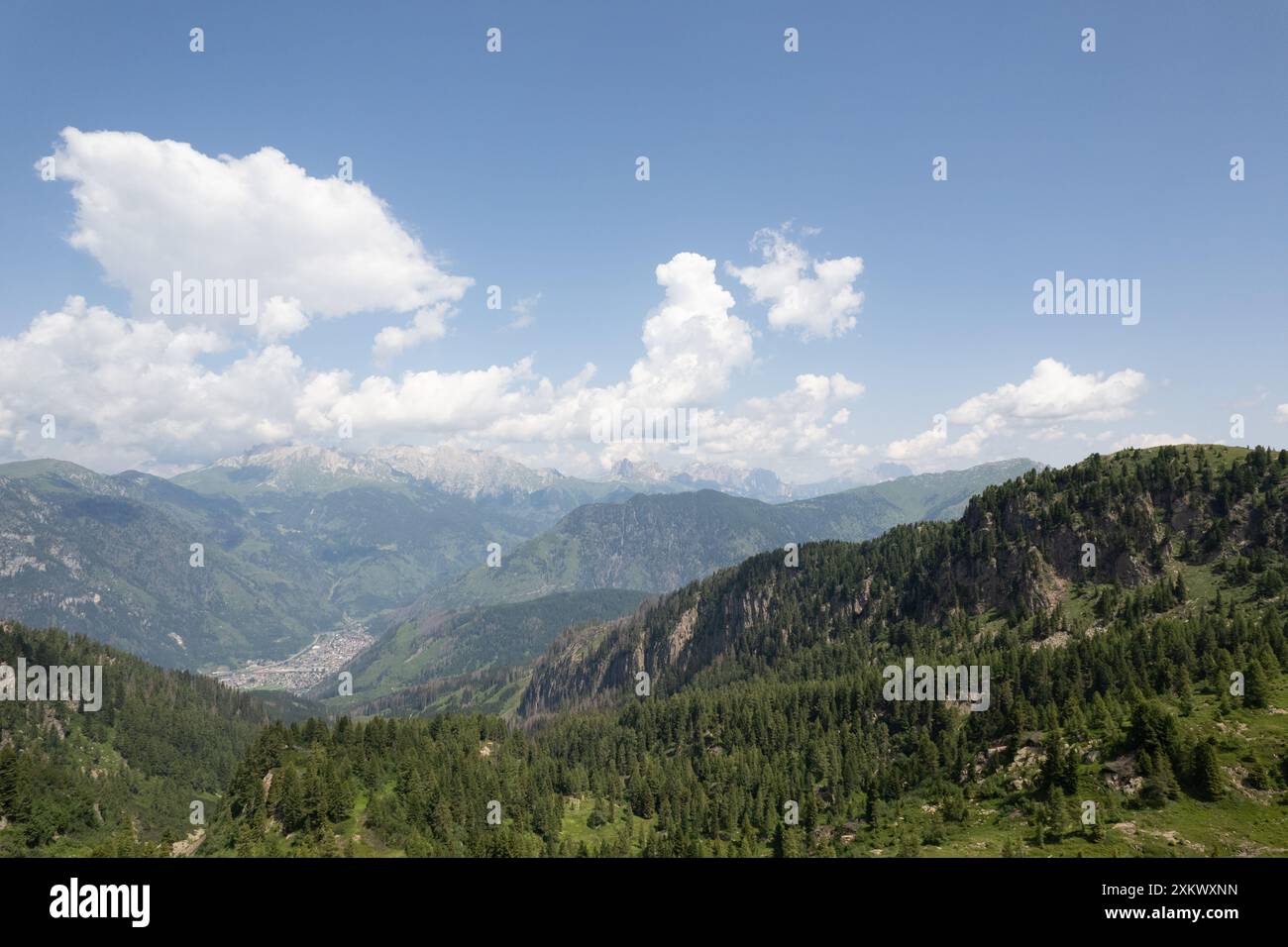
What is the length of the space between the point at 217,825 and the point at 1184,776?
545ft

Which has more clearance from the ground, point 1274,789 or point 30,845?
point 1274,789

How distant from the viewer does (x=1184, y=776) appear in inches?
3509

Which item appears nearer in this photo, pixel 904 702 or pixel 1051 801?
pixel 1051 801
